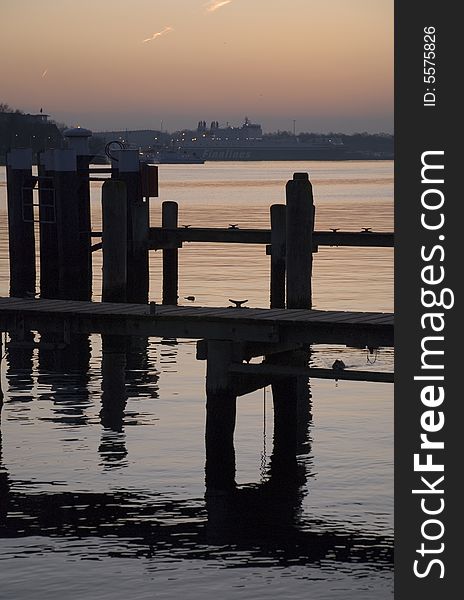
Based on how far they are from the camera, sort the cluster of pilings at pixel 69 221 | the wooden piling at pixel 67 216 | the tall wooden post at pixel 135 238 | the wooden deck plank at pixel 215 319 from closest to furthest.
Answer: the wooden deck plank at pixel 215 319
the wooden piling at pixel 67 216
the cluster of pilings at pixel 69 221
the tall wooden post at pixel 135 238

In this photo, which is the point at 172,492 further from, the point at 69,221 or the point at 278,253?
the point at 69,221

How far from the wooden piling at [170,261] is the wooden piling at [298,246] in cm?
1154

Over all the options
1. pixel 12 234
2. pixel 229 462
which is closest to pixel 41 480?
pixel 229 462

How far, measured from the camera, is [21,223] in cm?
3281

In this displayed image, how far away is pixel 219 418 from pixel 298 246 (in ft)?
13.3

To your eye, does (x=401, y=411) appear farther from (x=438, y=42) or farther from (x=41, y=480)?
(x=41, y=480)

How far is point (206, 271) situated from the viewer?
47.2m

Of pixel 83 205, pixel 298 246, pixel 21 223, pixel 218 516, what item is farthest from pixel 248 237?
pixel 218 516

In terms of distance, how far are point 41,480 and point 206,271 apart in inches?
1163

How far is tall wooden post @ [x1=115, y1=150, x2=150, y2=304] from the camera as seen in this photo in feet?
100

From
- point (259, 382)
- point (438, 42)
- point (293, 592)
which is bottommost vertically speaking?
point (293, 592)

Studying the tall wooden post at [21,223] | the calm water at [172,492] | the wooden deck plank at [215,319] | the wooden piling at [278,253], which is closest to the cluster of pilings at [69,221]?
the tall wooden post at [21,223]

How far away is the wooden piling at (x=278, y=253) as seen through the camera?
27.8 meters

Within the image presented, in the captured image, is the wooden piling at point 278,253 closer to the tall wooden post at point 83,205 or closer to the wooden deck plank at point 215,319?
the tall wooden post at point 83,205
